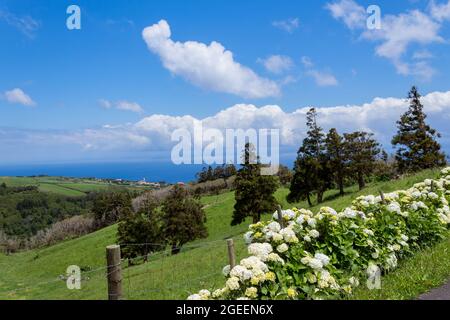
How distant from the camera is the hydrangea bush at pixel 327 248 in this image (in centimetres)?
711

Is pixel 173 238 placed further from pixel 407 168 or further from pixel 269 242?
pixel 269 242

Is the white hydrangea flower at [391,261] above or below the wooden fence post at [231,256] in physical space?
below

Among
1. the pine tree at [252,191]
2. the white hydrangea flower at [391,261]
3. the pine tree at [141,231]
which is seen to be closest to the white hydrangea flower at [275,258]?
the white hydrangea flower at [391,261]

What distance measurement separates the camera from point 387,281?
923 cm

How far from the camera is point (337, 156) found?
53.5m

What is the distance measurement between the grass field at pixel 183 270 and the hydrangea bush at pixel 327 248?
1.70 feet

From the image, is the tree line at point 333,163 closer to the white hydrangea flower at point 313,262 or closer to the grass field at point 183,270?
the grass field at point 183,270

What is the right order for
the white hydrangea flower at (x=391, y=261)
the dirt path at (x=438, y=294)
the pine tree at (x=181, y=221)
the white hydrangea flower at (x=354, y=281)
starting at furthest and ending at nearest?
the pine tree at (x=181, y=221) < the white hydrangea flower at (x=391, y=261) < the white hydrangea flower at (x=354, y=281) < the dirt path at (x=438, y=294)

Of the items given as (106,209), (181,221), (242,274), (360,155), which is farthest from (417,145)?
(106,209)

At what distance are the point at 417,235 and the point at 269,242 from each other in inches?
245

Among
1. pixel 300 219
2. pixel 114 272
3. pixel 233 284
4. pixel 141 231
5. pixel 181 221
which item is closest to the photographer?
pixel 233 284

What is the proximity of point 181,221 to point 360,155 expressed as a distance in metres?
24.3

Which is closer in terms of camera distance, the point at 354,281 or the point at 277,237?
the point at 277,237

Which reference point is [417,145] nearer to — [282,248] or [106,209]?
[282,248]
